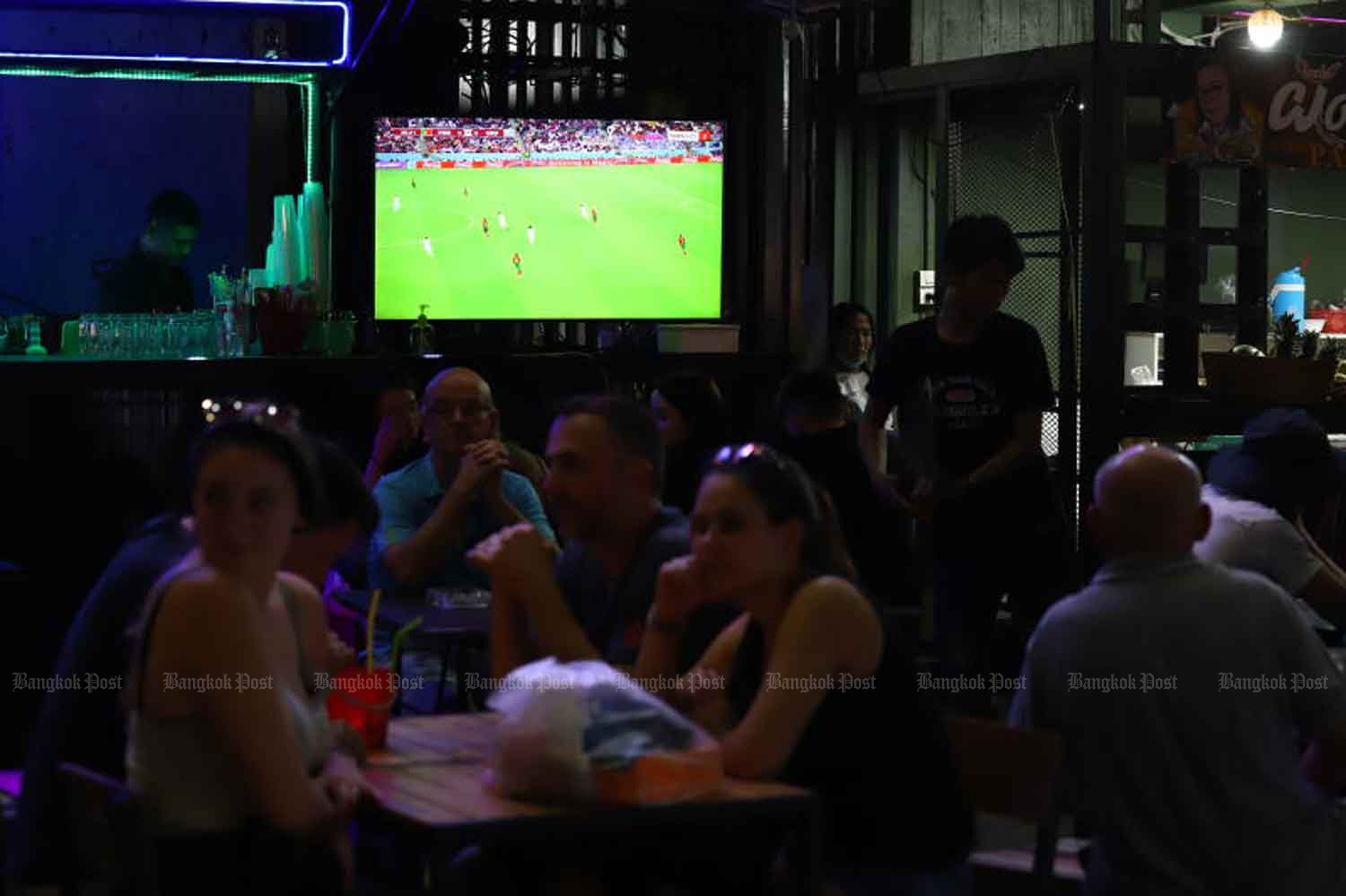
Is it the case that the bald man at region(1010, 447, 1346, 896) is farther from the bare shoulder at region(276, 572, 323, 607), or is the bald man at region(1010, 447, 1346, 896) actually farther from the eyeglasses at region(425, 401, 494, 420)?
the eyeglasses at region(425, 401, 494, 420)

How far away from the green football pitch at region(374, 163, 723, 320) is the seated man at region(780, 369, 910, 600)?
1.73 meters

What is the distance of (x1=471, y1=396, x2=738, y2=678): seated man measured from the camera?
4062 mm

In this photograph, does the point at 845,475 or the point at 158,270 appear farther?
the point at 158,270

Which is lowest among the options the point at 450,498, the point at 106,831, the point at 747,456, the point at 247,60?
the point at 106,831

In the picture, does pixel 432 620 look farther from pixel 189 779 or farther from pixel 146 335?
pixel 146 335

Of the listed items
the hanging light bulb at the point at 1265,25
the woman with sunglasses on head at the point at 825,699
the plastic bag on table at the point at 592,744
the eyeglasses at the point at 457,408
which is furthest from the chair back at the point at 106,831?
the hanging light bulb at the point at 1265,25

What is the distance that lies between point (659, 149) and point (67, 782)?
19.3 feet

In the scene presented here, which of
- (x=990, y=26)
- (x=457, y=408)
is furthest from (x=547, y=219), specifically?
(x=990, y=26)

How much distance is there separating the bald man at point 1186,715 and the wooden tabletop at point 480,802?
0.71m

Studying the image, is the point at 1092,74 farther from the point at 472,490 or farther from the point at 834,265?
the point at 834,265

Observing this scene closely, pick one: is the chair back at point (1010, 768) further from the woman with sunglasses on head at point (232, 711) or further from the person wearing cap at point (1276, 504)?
the person wearing cap at point (1276, 504)

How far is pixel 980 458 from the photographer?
6.74m

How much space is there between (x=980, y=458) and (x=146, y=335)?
3185mm

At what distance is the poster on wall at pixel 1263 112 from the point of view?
8727mm
